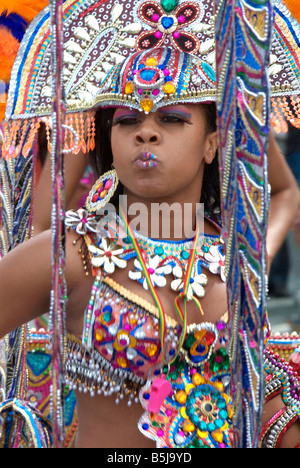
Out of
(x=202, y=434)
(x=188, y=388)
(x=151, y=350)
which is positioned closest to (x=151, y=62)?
(x=151, y=350)

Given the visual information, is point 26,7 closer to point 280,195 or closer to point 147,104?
point 147,104

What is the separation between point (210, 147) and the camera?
2.14m

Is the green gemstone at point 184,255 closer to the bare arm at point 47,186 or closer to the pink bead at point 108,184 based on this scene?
the pink bead at point 108,184

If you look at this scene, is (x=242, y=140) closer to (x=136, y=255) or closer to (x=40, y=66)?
(x=136, y=255)

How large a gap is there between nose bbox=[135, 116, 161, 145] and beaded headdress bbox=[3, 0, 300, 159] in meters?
0.12

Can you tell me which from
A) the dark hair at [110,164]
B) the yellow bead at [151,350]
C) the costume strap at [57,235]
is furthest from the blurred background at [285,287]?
the costume strap at [57,235]

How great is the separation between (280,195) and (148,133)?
3.40ft

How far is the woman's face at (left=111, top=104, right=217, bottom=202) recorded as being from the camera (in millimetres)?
1984

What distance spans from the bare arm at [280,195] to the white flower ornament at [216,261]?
62 cm

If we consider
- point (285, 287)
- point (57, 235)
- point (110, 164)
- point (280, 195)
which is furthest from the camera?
point (285, 287)

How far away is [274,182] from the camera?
2.87 meters

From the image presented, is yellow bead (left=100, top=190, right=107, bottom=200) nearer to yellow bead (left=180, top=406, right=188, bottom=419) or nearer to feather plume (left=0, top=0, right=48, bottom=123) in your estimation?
feather plume (left=0, top=0, right=48, bottom=123)

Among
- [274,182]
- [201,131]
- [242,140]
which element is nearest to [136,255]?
[201,131]
